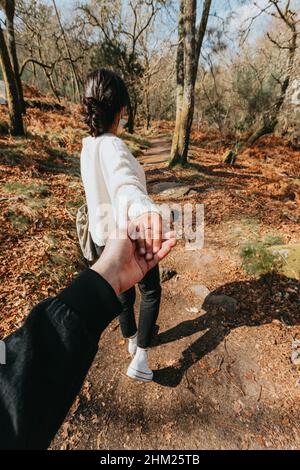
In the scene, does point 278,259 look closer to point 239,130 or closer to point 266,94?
point 239,130

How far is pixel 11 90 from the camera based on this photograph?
7984 mm

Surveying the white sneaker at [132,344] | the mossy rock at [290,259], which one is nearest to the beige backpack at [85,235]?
the white sneaker at [132,344]

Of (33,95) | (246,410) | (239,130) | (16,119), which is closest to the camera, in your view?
(246,410)

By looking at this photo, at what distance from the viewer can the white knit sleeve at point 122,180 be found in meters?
1.47

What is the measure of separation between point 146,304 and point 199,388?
1.07 meters

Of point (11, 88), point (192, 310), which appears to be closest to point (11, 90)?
point (11, 88)

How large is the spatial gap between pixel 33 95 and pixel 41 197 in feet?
52.5

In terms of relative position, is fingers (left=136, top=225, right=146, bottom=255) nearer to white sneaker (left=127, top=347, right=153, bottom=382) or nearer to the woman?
the woman

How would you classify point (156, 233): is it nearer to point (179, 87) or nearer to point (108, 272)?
point (108, 272)

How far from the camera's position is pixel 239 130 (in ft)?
68.6

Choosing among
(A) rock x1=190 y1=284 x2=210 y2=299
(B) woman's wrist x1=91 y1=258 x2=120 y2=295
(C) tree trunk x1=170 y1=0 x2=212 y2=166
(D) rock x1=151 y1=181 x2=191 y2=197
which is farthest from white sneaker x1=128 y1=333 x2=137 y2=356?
(C) tree trunk x1=170 y1=0 x2=212 y2=166

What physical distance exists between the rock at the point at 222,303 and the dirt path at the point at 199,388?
6cm

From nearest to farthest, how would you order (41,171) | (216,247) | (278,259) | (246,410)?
(246,410) → (278,259) → (216,247) → (41,171)
